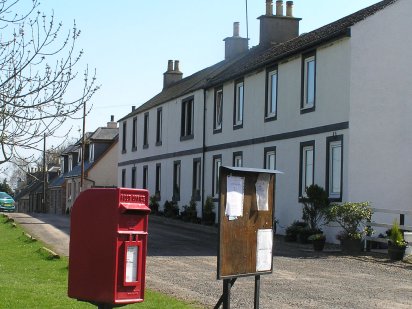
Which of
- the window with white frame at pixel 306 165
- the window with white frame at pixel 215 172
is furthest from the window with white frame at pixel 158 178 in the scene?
the window with white frame at pixel 306 165

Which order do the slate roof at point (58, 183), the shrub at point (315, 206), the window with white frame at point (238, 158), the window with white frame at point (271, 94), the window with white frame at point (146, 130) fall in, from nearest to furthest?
the shrub at point (315, 206), the window with white frame at point (271, 94), the window with white frame at point (238, 158), the window with white frame at point (146, 130), the slate roof at point (58, 183)

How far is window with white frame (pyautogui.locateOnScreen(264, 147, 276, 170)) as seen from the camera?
95.8 ft

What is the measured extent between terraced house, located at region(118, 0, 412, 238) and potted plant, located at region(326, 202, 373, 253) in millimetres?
1835

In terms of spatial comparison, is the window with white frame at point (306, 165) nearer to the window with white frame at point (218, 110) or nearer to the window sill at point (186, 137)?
the window with white frame at point (218, 110)

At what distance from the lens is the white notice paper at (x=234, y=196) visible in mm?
7871

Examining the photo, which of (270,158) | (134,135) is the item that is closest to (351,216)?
(270,158)

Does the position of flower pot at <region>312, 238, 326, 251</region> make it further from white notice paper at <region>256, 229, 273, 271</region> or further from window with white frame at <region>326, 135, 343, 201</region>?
white notice paper at <region>256, 229, 273, 271</region>

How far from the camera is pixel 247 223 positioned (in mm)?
8258

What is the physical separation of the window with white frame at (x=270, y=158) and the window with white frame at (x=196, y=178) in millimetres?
7181

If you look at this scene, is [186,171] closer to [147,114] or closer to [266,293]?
[147,114]

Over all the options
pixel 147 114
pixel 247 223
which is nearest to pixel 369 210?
pixel 247 223

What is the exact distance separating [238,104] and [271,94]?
131 inches

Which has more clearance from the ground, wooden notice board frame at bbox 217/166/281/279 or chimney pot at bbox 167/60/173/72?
chimney pot at bbox 167/60/173/72

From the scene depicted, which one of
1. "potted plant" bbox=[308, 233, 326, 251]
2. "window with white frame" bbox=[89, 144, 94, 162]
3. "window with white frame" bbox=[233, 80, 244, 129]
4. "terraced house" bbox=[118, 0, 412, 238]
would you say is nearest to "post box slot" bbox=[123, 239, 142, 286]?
"potted plant" bbox=[308, 233, 326, 251]
